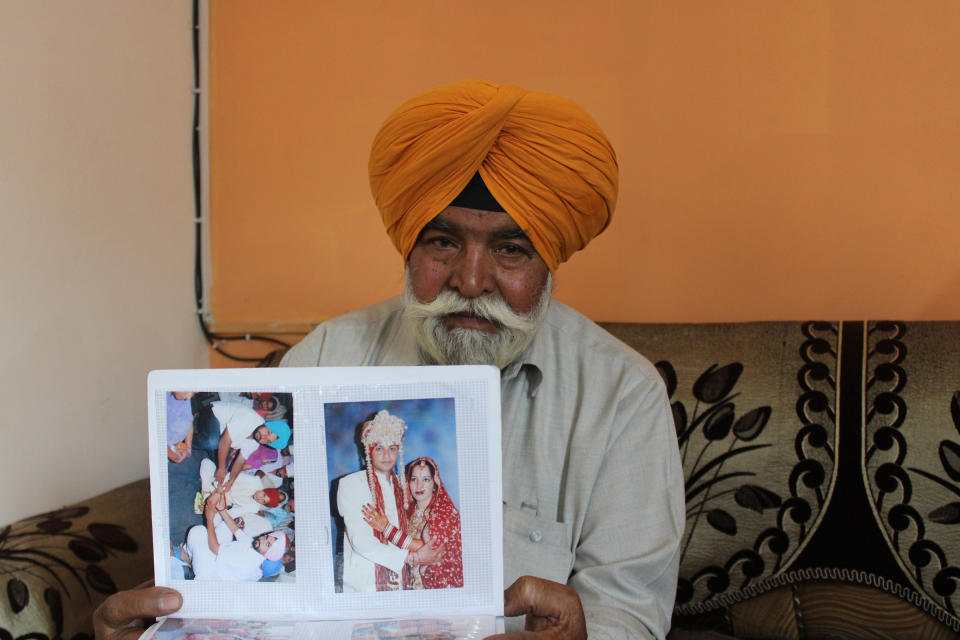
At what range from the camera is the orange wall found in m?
1.78

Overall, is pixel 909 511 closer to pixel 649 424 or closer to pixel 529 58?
pixel 649 424

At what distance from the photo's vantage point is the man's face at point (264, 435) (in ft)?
3.06

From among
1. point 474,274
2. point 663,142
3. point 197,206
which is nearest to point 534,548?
point 474,274

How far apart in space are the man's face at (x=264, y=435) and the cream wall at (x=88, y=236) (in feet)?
2.86

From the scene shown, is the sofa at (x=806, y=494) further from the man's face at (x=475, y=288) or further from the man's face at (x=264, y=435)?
the man's face at (x=264, y=435)

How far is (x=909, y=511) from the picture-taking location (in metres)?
1.45

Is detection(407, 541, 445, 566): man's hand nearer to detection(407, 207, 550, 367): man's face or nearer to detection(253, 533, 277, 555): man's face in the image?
detection(253, 533, 277, 555): man's face

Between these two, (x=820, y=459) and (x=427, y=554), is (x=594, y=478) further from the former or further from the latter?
(x=820, y=459)

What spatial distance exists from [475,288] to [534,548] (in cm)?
40

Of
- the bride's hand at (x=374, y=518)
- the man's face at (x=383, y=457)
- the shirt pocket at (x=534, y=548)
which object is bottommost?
the shirt pocket at (x=534, y=548)

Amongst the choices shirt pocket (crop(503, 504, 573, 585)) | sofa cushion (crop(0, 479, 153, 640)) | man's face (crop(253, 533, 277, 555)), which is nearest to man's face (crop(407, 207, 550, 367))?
shirt pocket (crop(503, 504, 573, 585))

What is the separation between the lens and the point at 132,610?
3.06ft

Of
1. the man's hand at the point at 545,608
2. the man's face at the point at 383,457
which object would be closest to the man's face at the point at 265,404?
the man's face at the point at 383,457

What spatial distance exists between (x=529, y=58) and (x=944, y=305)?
1118mm
